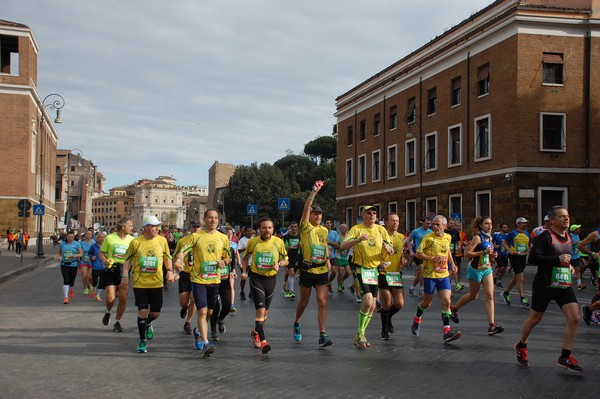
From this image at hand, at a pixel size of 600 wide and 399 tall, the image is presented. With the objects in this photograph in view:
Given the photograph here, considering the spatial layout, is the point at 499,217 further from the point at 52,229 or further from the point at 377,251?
the point at 52,229

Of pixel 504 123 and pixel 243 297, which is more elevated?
pixel 504 123

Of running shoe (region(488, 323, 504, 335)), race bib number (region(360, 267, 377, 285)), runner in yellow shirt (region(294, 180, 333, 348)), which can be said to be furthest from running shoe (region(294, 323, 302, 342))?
running shoe (region(488, 323, 504, 335))

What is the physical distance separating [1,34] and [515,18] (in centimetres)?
3965

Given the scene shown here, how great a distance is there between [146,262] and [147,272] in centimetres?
13

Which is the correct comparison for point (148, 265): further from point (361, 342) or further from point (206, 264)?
point (361, 342)

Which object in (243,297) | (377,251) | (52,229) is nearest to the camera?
(377,251)

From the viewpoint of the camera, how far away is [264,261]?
8.79 meters

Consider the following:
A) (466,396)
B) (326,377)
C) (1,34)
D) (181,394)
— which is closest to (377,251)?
(326,377)

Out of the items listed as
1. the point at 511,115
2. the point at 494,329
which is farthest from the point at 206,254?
the point at 511,115

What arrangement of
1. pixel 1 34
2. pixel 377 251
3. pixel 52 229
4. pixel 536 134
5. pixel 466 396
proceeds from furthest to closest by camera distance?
pixel 52 229 < pixel 1 34 < pixel 536 134 < pixel 377 251 < pixel 466 396

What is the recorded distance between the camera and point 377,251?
8984mm

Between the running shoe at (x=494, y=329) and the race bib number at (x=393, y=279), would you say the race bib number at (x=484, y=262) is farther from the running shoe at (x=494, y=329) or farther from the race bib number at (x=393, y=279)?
the race bib number at (x=393, y=279)

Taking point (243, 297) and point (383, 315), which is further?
point (243, 297)

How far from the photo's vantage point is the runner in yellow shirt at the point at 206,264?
822cm
